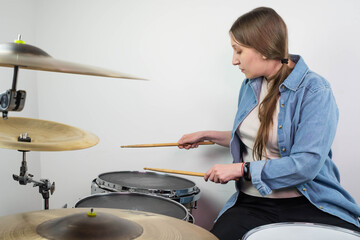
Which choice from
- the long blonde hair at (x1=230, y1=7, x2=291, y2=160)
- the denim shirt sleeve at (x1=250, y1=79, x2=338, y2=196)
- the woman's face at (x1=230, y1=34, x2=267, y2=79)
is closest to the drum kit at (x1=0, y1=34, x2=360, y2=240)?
the denim shirt sleeve at (x1=250, y1=79, x2=338, y2=196)

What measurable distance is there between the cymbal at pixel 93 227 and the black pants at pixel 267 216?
374 millimetres

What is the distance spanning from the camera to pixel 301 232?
101 centimetres

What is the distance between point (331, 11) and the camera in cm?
170

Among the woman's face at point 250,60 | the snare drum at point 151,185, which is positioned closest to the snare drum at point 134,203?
the snare drum at point 151,185

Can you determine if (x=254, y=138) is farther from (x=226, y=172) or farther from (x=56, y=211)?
(x=56, y=211)

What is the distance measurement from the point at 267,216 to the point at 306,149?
0.28 metres

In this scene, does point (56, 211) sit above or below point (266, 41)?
below

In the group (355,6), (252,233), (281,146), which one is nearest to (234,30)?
(281,146)

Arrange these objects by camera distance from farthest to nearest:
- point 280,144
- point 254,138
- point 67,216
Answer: point 254,138, point 280,144, point 67,216

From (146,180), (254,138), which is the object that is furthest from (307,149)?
(146,180)

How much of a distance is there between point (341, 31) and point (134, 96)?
1120 millimetres

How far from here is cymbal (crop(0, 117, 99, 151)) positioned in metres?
0.94

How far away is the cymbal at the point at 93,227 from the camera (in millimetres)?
849

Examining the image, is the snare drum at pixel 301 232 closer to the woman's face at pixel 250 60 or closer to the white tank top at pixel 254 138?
the white tank top at pixel 254 138
